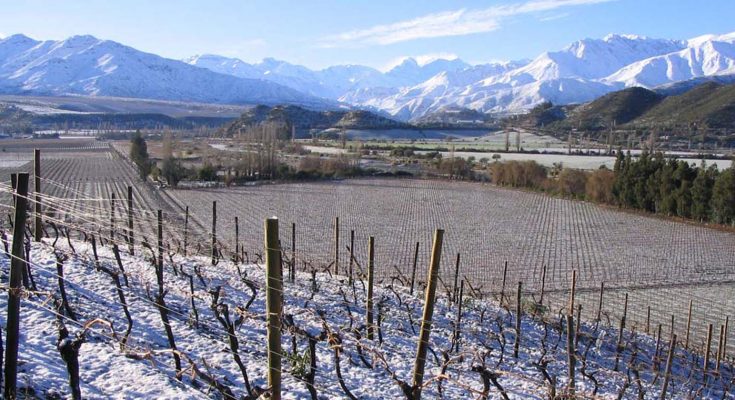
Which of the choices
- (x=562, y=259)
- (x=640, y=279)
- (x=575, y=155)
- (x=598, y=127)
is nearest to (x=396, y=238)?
(x=562, y=259)

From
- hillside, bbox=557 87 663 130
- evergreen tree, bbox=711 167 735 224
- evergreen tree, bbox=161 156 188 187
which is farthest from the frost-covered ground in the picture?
hillside, bbox=557 87 663 130

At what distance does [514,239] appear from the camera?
68.8 ft

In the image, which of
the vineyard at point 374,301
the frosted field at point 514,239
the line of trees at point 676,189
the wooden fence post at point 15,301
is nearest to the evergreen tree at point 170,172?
the frosted field at point 514,239

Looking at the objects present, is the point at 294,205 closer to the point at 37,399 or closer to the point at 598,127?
the point at 37,399

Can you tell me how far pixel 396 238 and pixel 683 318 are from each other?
9.80 m

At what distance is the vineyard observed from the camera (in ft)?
15.0

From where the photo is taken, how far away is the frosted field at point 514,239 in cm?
1435

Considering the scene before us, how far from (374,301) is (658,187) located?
2422cm

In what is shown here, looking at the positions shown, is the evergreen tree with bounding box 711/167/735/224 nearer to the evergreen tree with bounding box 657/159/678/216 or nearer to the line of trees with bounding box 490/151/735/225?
the line of trees with bounding box 490/151/735/225

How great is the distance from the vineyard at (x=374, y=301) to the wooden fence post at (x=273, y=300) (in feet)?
0.19

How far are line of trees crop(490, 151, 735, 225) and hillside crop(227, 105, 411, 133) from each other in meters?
60.8

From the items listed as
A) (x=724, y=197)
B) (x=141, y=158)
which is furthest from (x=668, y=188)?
(x=141, y=158)

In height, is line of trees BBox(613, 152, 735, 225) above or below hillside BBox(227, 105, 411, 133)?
below

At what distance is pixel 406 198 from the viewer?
3200cm
